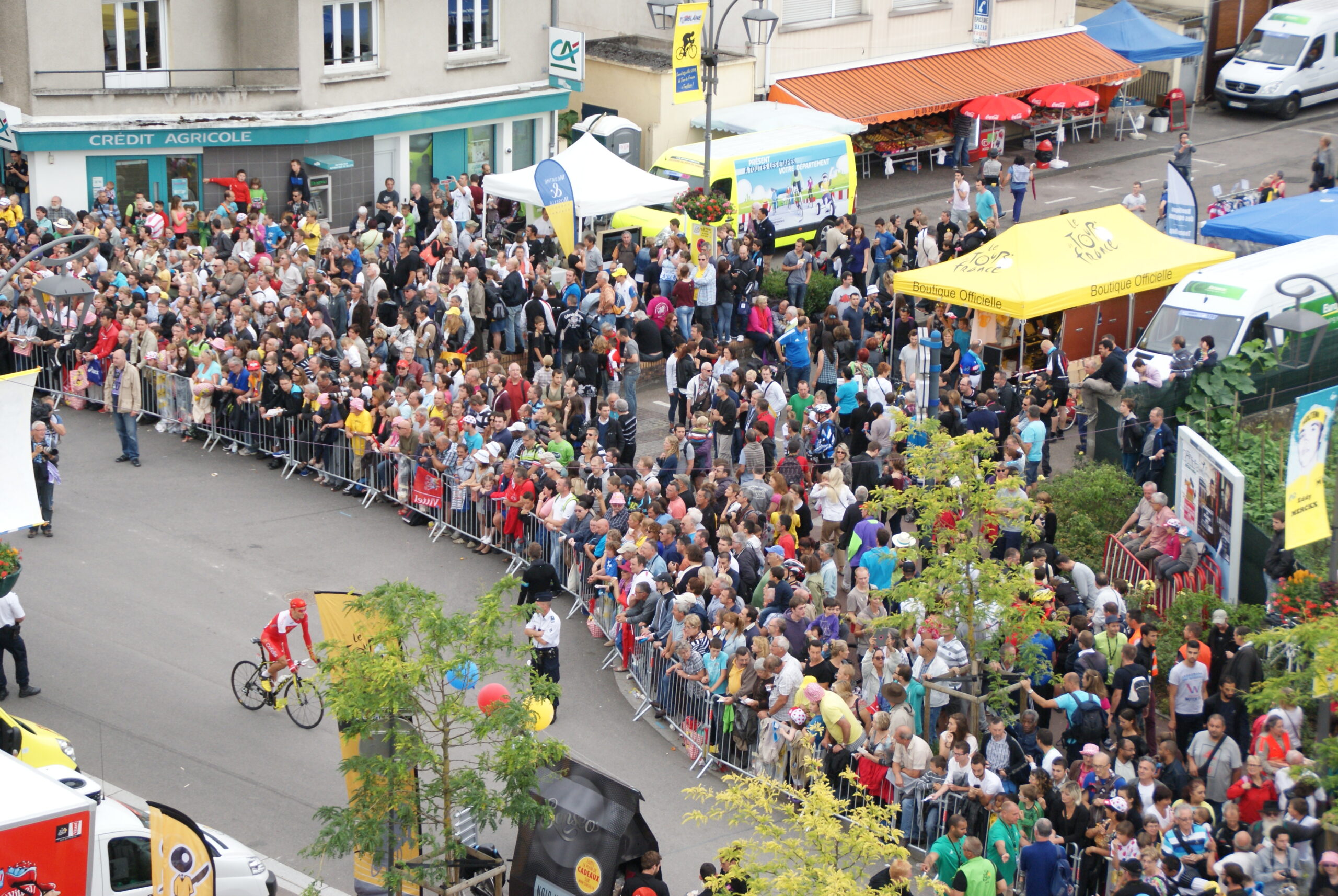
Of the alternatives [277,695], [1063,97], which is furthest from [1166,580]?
[1063,97]

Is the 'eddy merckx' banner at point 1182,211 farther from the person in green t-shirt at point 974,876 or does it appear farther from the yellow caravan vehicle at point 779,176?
the person in green t-shirt at point 974,876

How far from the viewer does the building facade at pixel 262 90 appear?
29094mm

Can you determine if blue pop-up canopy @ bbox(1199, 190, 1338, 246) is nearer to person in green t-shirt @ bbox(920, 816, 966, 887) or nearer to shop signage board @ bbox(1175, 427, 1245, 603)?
shop signage board @ bbox(1175, 427, 1245, 603)

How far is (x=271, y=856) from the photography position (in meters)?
14.4

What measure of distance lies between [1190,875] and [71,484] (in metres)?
14.8

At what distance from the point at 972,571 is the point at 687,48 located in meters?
15.0

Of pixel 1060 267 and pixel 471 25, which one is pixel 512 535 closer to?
pixel 1060 267

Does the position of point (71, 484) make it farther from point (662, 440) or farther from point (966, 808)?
point (966, 808)

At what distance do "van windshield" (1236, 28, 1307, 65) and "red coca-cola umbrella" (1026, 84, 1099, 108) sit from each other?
524cm

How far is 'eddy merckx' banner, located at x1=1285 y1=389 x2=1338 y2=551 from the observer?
1534 centimetres

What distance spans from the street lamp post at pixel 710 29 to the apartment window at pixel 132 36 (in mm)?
9214

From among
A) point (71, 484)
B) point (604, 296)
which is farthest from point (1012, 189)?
point (71, 484)

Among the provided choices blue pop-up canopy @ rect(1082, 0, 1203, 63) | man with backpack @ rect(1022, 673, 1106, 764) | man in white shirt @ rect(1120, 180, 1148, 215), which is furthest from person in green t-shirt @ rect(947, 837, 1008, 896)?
blue pop-up canopy @ rect(1082, 0, 1203, 63)

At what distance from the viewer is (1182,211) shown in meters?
27.3
